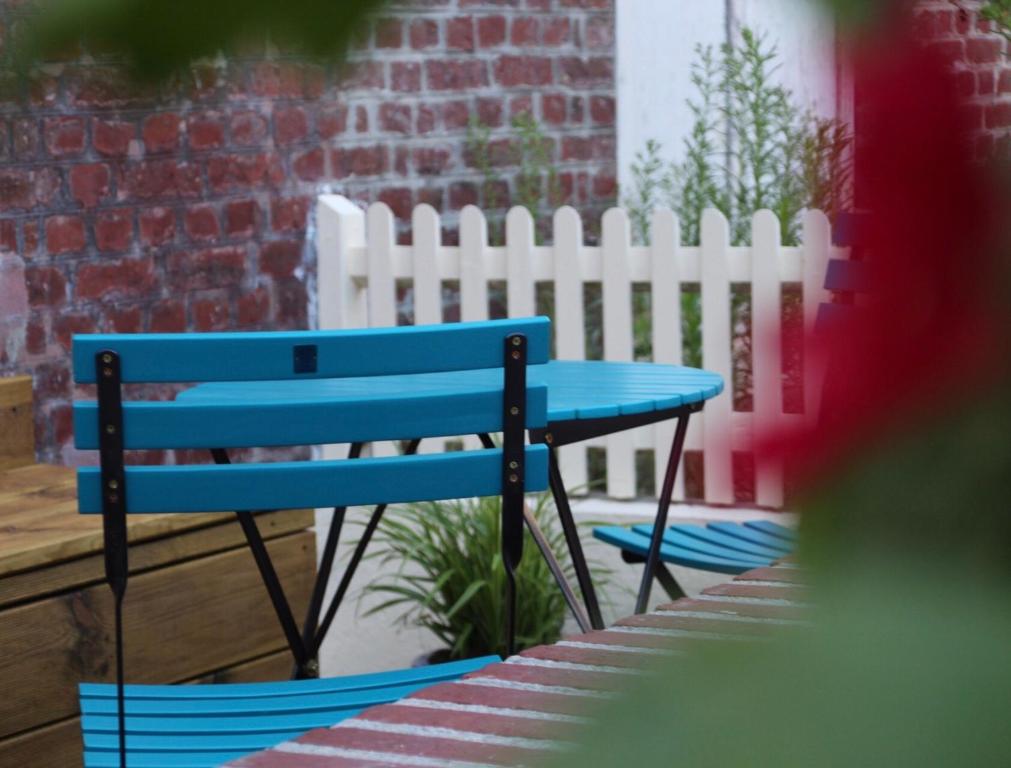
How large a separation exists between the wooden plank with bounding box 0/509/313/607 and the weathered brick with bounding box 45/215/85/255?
195 cm

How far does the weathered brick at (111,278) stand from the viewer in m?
0.32

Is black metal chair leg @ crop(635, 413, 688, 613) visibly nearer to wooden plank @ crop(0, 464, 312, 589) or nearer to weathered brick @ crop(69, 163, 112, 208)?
wooden plank @ crop(0, 464, 312, 589)

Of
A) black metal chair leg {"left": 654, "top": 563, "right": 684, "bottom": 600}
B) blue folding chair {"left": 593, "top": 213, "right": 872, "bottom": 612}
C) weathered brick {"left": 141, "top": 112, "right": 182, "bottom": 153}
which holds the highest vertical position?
weathered brick {"left": 141, "top": 112, "right": 182, "bottom": 153}

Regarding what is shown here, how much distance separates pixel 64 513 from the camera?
97.7 inches

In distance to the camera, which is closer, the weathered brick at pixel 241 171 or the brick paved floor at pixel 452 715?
the weathered brick at pixel 241 171

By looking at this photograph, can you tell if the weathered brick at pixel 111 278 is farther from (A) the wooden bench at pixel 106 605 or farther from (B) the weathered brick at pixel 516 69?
(A) the wooden bench at pixel 106 605

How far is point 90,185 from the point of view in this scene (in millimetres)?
315

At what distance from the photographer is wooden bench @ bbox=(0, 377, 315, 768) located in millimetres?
2197

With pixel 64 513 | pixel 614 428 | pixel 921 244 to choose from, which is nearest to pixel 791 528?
pixel 921 244

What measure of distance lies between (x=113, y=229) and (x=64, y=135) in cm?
5

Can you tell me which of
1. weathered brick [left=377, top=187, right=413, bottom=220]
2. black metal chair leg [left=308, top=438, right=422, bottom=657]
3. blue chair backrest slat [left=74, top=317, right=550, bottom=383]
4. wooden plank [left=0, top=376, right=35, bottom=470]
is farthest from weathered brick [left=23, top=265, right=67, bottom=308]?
weathered brick [left=377, top=187, right=413, bottom=220]

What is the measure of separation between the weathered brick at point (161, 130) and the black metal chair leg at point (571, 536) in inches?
75.9

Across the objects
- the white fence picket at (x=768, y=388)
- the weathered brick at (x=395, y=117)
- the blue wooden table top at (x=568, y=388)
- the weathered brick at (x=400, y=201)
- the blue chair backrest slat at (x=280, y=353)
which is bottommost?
the blue wooden table top at (x=568, y=388)

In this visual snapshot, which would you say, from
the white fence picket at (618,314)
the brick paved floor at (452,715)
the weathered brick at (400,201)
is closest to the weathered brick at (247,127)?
the brick paved floor at (452,715)
